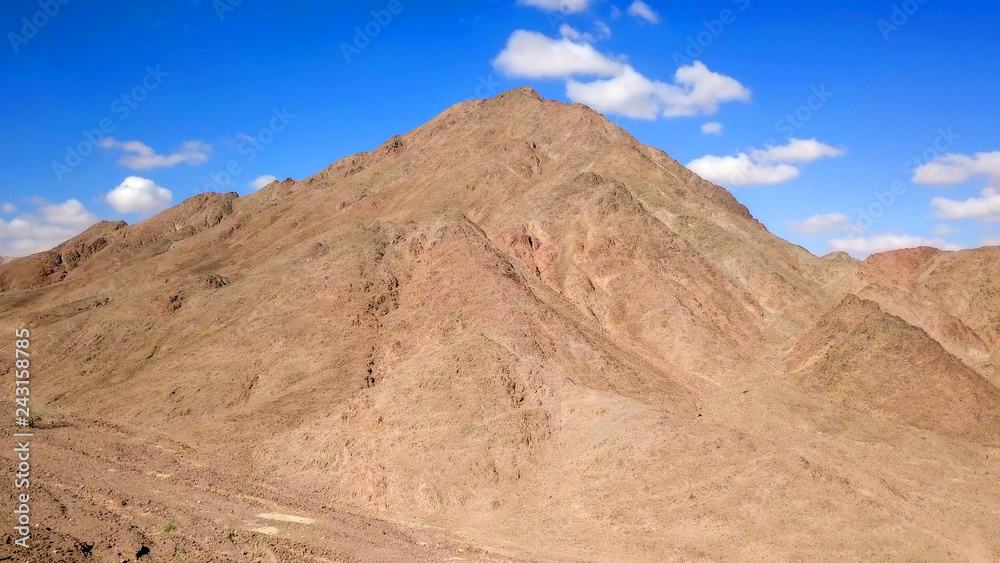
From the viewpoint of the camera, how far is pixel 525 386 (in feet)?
97.2

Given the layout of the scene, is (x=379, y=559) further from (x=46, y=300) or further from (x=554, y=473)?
Result: (x=46, y=300)

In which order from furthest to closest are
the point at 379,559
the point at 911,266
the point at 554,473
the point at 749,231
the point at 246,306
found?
the point at 749,231, the point at 911,266, the point at 246,306, the point at 554,473, the point at 379,559

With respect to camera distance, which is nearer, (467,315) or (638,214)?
(467,315)

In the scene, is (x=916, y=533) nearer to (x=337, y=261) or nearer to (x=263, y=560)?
(x=263, y=560)

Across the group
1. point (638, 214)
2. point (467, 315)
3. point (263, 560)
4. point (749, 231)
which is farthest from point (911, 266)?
point (263, 560)

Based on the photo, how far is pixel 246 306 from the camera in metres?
38.6

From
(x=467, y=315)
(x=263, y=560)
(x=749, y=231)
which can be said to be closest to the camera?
(x=263, y=560)

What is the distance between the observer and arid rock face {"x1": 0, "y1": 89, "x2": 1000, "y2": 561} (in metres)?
21.6

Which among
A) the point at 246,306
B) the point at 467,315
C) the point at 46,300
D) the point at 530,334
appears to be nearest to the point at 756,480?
the point at 530,334

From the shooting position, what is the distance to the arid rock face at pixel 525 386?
21.6 meters

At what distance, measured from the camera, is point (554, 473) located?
2586 cm

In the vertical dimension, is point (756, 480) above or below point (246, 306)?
below

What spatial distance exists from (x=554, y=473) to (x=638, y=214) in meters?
24.5

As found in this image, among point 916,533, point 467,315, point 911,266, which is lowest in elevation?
point 916,533
